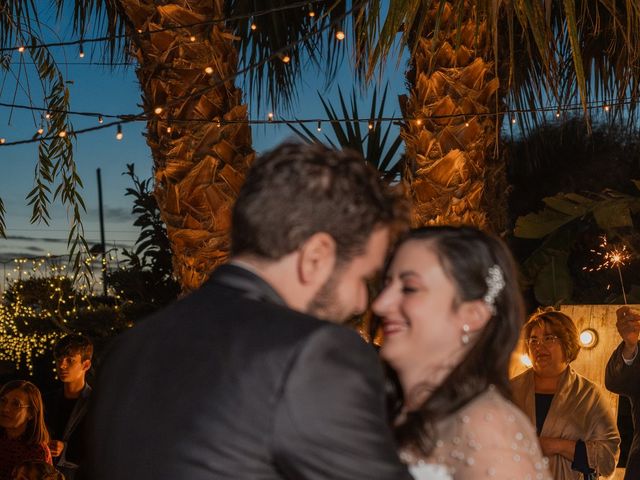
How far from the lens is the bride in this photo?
6.15ft

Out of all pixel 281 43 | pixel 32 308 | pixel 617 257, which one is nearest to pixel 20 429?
pixel 281 43

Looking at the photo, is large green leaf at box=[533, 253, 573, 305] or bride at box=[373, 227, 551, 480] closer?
bride at box=[373, 227, 551, 480]

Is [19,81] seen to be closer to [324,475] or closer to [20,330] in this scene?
[324,475]

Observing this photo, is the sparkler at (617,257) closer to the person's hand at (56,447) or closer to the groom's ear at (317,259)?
the person's hand at (56,447)

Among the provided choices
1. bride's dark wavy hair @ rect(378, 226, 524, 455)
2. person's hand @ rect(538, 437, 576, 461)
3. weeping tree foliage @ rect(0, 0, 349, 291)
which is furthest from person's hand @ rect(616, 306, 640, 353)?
bride's dark wavy hair @ rect(378, 226, 524, 455)

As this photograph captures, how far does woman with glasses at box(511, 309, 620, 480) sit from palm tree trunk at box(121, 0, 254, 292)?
6.04 ft

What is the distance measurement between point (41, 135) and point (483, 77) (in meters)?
3.18

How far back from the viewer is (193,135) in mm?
4629

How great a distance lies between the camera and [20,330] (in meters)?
14.3

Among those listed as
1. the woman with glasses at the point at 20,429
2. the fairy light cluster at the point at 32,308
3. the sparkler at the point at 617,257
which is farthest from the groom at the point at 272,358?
the fairy light cluster at the point at 32,308

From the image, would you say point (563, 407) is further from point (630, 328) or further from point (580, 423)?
point (630, 328)

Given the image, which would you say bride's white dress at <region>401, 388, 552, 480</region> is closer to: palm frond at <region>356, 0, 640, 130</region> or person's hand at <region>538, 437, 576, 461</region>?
palm frond at <region>356, 0, 640, 130</region>

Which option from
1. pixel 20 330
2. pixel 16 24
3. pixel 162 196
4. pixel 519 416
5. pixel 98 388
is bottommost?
pixel 20 330

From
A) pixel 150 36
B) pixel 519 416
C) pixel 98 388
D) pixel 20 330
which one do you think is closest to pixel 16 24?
pixel 150 36
